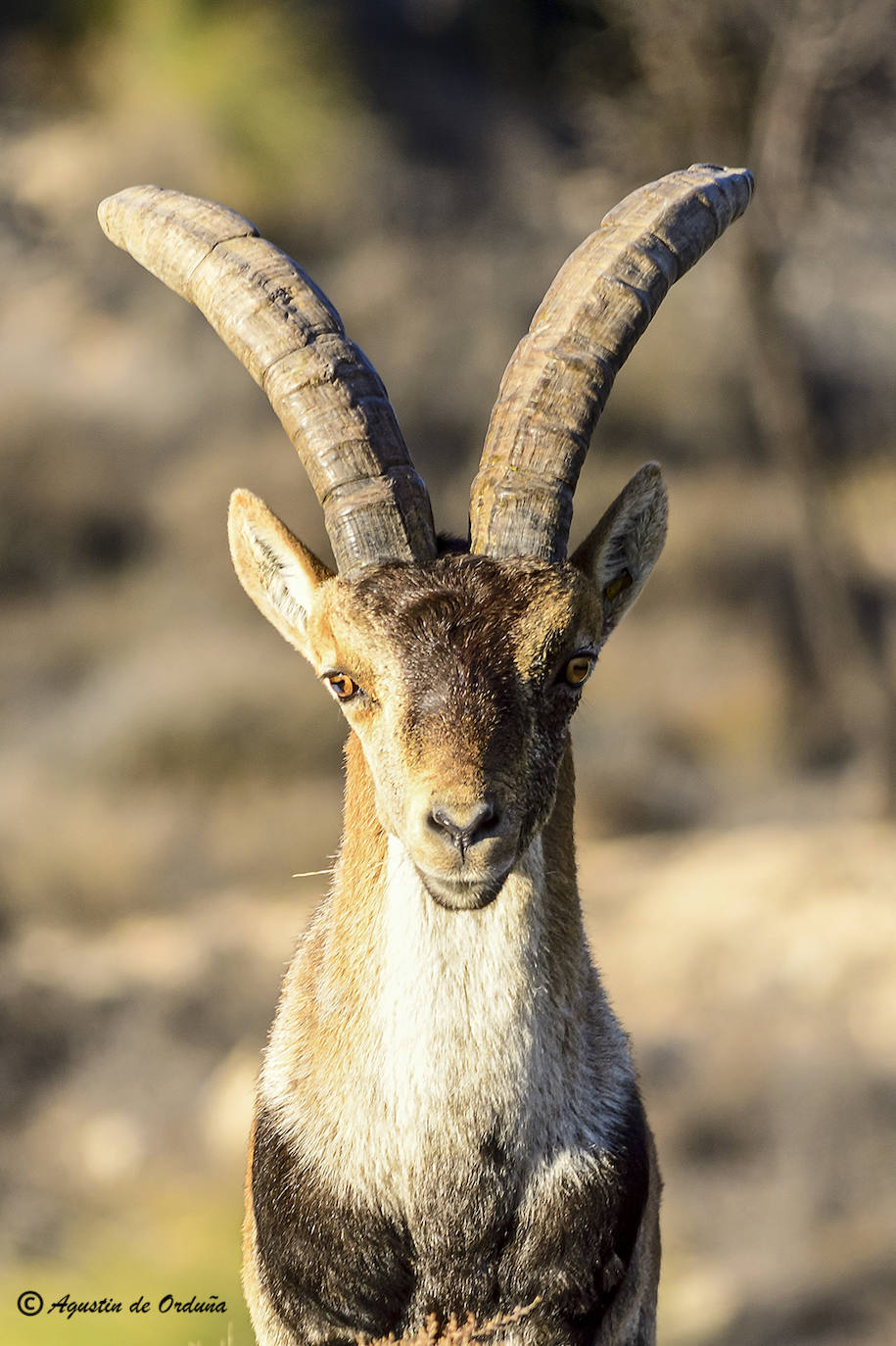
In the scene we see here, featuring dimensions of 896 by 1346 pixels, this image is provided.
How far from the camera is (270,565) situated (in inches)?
200

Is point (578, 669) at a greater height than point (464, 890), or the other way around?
point (578, 669)

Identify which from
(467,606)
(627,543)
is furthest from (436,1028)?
(627,543)

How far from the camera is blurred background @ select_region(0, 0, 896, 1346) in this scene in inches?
631

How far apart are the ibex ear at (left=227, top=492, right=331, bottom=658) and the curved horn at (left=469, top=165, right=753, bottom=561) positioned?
0.67m

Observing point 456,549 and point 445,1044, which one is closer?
point 445,1044

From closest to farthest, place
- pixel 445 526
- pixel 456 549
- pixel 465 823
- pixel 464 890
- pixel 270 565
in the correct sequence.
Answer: pixel 465 823 < pixel 464 890 < pixel 456 549 < pixel 270 565 < pixel 445 526

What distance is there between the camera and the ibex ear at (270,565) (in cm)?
498

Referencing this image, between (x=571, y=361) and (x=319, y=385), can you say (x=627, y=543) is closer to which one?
(x=571, y=361)

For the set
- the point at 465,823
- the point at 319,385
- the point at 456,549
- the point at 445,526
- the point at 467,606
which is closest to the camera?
the point at 465,823

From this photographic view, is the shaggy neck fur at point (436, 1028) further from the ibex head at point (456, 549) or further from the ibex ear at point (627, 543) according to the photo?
the ibex ear at point (627, 543)

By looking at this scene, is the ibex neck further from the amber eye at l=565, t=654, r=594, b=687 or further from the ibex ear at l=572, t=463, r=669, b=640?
the ibex ear at l=572, t=463, r=669, b=640

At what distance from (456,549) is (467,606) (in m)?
0.57

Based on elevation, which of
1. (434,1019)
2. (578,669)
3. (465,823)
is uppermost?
(578,669)

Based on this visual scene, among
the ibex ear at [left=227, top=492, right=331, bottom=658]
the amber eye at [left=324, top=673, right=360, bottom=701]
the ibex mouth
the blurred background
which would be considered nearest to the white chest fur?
the ibex mouth
